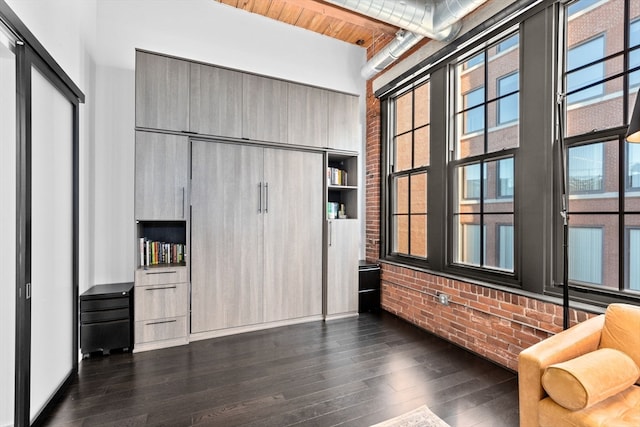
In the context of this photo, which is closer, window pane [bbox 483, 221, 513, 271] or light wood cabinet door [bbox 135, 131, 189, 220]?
window pane [bbox 483, 221, 513, 271]

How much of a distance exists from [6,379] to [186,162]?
6.73 ft

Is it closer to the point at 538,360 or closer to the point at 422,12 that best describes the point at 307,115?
the point at 422,12

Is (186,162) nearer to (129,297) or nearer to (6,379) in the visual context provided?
(129,297)

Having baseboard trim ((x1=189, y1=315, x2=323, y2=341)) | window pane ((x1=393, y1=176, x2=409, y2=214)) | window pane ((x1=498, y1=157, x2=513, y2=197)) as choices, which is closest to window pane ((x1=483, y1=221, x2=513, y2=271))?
window pane ((x1=498, y1=157, x2=513, y2=197))

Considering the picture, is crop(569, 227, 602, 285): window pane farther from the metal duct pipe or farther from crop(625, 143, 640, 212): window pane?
the metal duct pipe

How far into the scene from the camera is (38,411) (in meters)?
1.93

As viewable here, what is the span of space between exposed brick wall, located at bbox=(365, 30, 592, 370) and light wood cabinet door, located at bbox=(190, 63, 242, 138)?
2076 mm

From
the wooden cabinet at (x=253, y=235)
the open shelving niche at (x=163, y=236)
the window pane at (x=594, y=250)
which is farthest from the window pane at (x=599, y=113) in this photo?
the open shelving niche at (x=163, y=236)

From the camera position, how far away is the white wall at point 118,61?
2.90m

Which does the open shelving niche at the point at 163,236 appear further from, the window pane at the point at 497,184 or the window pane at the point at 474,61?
the window pane at the point at 474,61

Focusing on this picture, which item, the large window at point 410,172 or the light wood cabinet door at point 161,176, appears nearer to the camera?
the light wood cabinet door at point 161,176

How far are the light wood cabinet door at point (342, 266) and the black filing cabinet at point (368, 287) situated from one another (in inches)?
4.9

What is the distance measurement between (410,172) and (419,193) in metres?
0.31

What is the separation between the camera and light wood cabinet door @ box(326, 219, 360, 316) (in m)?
3.82
